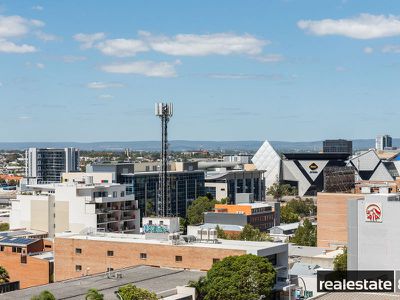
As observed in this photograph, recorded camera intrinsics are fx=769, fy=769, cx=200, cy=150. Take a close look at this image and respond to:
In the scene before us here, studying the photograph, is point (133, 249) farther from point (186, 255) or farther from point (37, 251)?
point (37, 251)

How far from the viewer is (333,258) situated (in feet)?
312

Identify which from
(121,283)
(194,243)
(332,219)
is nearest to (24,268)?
(194,243)

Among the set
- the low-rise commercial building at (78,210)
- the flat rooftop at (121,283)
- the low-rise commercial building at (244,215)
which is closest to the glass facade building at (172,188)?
the low-rise commercial building at (244,215)

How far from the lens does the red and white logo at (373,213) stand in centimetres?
7931

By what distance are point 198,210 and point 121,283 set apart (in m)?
108

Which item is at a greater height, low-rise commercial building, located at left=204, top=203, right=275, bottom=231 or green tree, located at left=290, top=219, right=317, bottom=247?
low-rise commercial building, located at left=204, top=203, right=275, bottom=231

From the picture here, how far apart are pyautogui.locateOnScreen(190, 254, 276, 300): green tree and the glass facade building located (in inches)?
4025

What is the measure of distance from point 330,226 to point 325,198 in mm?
4384

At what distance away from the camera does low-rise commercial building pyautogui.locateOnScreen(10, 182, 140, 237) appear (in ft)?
380

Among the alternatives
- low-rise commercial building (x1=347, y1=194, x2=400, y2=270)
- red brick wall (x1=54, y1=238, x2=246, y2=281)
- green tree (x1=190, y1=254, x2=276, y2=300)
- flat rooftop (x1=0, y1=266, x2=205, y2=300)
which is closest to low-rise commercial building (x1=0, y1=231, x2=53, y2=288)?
red brick wall (x1=54, y1=238, x2=246, y2=281)

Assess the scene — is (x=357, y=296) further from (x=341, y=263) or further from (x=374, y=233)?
(x=341, y=263)

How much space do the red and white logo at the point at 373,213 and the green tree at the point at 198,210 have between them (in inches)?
3489

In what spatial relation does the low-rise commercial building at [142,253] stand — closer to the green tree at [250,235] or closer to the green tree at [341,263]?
the green tree at [341,263]

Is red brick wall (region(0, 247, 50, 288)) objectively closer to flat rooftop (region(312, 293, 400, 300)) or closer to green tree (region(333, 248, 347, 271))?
green tree (region(333, 248, 347, 271))
